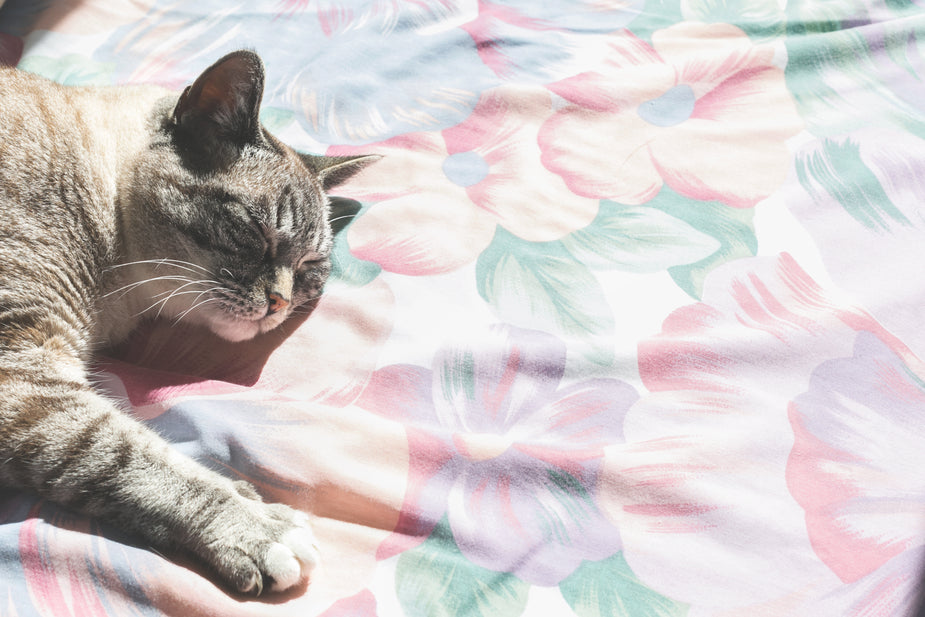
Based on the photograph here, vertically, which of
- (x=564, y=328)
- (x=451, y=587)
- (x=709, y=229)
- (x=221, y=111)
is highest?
(x=221, y=111)

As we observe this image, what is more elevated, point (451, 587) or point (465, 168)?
point (465, 168)

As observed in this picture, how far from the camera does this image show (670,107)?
1.75 metres

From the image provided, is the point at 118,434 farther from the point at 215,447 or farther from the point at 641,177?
the point at 641,177

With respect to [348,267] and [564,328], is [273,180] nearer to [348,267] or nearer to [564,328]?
[348,267]

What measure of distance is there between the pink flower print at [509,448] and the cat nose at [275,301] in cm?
28

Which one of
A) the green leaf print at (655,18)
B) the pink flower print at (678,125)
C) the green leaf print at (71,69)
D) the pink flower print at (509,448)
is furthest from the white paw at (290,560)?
the green leaf print at (655,18)

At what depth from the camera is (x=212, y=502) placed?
1.03m

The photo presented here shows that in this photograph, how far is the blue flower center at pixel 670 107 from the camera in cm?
172

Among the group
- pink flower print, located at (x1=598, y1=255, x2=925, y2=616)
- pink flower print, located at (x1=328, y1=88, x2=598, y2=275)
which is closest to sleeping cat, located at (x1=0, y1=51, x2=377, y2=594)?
pink flower print, located at (x1=328, y1=88, x2=598, y2=275)

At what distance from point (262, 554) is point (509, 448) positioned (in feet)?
1.38

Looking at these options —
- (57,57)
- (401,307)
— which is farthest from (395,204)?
(57,57)

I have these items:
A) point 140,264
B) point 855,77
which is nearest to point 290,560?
point 140,264

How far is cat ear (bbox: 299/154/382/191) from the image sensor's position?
1.57 m

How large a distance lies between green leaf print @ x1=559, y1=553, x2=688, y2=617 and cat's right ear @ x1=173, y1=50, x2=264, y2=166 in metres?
1.09
